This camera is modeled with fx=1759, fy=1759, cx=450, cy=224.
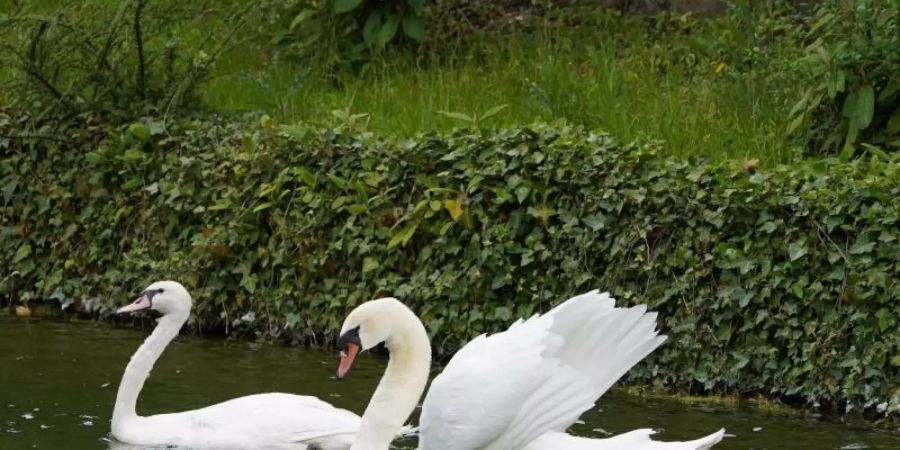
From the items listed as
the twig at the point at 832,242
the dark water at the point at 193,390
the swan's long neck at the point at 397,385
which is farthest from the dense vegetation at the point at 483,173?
the swan's long neck at the point at 397,385

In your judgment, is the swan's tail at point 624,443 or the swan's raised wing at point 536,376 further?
the swan's raised wing at point 536,376

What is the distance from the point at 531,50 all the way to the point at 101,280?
13.2ft

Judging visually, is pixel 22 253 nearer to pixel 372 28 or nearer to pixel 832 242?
pixel 372 28

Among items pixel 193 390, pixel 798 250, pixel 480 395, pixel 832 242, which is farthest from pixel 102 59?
pixel 480 395

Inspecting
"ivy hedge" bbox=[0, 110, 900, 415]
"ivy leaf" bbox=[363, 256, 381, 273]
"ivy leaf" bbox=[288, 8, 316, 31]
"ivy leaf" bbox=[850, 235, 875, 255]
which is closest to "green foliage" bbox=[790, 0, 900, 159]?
"ivy hedge" bbox=[0, 110, 900, 415]

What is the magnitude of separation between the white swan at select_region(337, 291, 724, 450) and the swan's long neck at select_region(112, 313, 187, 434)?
211cm

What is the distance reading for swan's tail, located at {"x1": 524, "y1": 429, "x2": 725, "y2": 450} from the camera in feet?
22.1

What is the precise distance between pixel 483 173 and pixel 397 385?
11.2ft

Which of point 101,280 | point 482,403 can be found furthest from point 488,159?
point 482,403

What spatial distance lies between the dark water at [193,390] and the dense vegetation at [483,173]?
0.31 metres

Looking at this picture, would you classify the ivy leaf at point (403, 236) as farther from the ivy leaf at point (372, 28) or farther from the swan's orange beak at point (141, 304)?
the ivy leaf at point (372, 28)

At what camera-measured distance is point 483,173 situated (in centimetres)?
1079

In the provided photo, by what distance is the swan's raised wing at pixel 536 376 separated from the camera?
7059 millimetres

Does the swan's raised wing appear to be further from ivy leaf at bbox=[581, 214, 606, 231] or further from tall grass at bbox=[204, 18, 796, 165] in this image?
tall grass at bbox=[204, 18, 796, 165]
